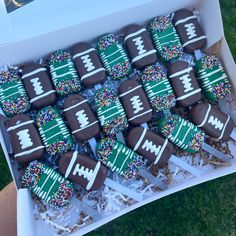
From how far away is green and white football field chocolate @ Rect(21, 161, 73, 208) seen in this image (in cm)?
182

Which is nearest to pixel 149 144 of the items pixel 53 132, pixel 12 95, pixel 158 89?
pixel 158 89

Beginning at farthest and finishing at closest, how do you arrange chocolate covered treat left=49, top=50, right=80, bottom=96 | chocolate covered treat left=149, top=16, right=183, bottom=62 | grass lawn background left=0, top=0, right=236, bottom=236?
grass lawn background left=0, top=0, right=236, bottom=236
chocolate covered treat left=149, top=16, right=183, bottom=62
chocolate covered treat left=49, top=50, right=80, bottom=96

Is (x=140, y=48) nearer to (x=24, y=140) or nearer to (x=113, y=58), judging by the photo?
(x=113, y=58)

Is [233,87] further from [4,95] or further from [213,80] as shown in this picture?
[4,95]

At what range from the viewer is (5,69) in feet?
6.40

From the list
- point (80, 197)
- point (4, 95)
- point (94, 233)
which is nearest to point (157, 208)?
point (94, 233)

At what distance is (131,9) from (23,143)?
84 cm

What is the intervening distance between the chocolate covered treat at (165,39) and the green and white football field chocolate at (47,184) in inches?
31.8

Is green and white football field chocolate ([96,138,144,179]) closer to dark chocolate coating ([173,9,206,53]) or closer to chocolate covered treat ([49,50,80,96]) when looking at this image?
chocolate covered treat ([49,50,80,96])

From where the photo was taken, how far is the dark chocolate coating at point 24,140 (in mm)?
1854

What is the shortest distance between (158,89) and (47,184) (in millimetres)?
696

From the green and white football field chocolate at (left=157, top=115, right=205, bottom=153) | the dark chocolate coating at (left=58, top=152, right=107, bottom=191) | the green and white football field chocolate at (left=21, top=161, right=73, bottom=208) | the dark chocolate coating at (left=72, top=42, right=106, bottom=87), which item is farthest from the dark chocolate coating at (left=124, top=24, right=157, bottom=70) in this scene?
the green and white football field chocolate at (left=21, top=161, right=73, bottom=208)

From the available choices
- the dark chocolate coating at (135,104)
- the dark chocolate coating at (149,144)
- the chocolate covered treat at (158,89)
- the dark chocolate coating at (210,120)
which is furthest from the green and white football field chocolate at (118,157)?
the dark chocolate coating at (210,120)

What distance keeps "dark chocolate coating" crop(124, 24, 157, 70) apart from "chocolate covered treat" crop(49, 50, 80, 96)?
0.30 m
